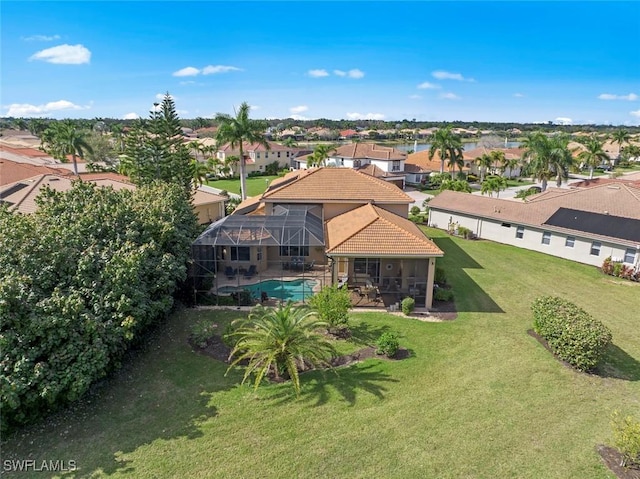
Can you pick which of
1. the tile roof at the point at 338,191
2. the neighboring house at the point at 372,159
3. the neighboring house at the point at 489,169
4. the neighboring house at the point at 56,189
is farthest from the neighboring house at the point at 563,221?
the neighboring house at the point at 489,169

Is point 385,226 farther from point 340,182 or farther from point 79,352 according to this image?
point 79,352

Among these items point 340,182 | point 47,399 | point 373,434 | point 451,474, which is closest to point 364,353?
point 373,434

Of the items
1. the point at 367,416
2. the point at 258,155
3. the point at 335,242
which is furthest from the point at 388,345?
the point at 258,155

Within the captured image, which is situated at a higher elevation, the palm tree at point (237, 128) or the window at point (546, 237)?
the palm tree at point (237, 128)

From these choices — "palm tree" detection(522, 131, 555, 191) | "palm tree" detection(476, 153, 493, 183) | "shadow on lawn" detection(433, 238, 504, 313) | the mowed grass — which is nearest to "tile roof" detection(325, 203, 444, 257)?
"shadow on lawn" detection(433, 238, 504, 313)

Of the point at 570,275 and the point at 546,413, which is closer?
the point at 546,413

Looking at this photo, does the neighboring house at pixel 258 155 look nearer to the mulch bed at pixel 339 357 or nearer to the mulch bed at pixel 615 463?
the mulch bed at pixel 339 357

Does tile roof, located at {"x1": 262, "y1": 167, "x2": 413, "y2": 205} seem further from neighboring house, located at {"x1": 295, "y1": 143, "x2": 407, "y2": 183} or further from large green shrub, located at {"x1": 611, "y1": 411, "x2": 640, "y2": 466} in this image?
neighboring house, located at {"x1": 295, "y1": 143, "x2": 407, "y2": 183}
